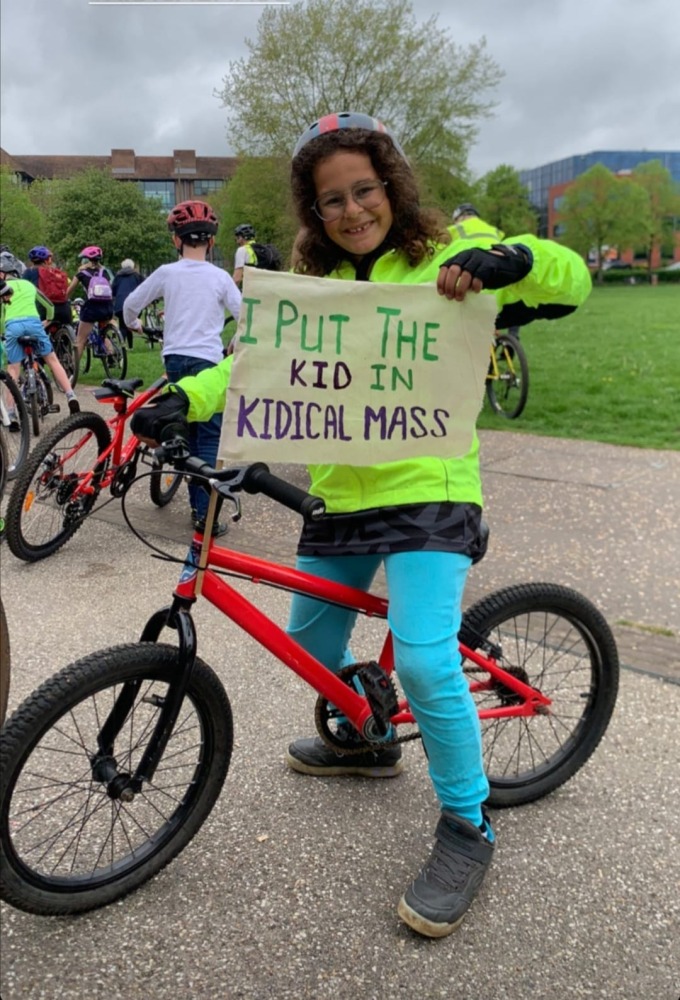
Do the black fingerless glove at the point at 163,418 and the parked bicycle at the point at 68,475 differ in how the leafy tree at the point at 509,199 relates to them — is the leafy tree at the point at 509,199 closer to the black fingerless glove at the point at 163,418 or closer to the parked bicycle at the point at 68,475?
the parked bicycle at the point at 68,475

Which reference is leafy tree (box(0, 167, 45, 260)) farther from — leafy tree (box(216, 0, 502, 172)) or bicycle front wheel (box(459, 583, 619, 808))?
bicycle front wheel (box(459, 583, 619, 808))

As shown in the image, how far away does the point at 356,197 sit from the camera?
2143 mm

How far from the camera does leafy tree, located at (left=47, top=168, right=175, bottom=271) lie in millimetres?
9688

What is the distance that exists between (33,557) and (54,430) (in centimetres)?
→ 78

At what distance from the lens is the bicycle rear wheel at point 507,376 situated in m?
8.88

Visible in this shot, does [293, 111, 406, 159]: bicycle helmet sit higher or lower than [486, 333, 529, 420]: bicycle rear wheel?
higher

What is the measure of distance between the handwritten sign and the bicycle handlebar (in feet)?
0.24

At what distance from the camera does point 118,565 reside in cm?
500

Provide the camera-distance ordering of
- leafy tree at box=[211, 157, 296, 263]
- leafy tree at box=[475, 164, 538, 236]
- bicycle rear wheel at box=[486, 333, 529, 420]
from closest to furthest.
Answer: bicycle rear wheel at box=[486, 333, 529, 420]
leafy tree at box=[211, 157, 296, 263]
leafy tree at box=[475, 164, 538, 236]

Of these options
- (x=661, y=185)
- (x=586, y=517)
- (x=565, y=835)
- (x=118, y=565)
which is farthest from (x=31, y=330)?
(x=661, y=185)

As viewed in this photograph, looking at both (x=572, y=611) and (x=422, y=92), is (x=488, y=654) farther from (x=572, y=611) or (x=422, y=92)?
(x=422, y=92)

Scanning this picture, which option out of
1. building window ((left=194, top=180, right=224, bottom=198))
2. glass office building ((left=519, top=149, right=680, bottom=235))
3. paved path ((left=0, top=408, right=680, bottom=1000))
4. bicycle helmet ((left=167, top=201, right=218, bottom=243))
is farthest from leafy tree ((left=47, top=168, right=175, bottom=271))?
glass office building ((left=519, top=149, right=680, bottom=235))

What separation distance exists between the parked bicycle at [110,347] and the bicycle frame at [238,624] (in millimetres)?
12071

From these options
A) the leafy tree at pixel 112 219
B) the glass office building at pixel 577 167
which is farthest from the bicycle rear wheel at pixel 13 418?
the glass office building at pixel 577 167
